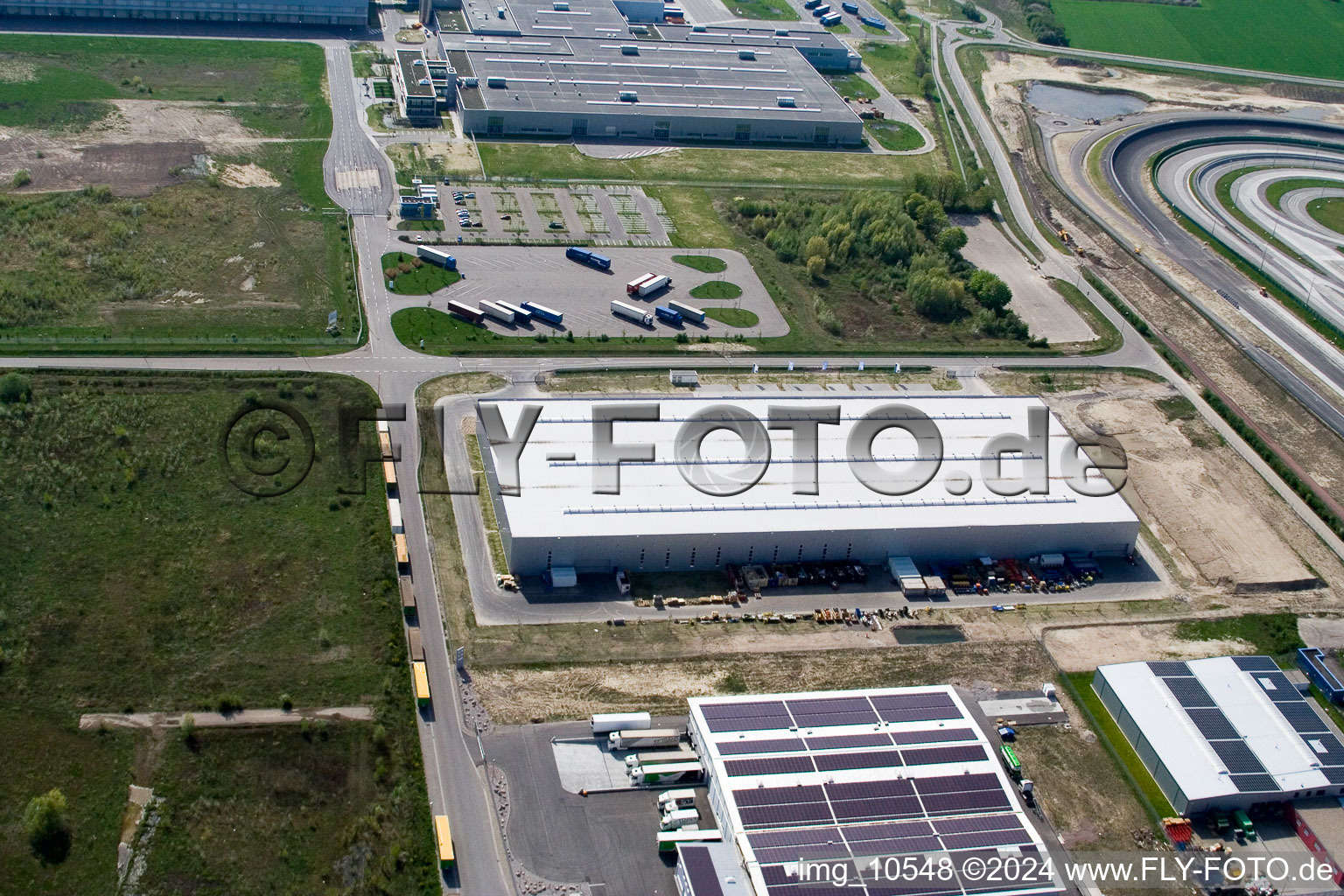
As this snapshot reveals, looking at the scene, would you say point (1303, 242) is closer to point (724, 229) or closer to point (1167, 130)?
point (1167, 130)

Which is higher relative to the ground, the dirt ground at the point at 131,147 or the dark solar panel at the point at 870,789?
the dark solar panel at the point at 870,789

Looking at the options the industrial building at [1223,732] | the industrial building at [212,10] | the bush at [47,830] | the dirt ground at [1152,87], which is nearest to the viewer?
the bush at [47,830]

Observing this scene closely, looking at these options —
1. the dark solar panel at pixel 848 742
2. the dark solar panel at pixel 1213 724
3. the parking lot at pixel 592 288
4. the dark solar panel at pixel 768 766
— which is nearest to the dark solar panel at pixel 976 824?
the dark solar panel at pixel 848 742

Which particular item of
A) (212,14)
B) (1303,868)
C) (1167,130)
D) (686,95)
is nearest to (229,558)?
(1303,868)

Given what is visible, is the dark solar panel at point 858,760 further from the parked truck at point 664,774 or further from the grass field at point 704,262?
the grass field at point 704,262

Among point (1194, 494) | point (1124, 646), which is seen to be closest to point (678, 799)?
point (1124, 646)

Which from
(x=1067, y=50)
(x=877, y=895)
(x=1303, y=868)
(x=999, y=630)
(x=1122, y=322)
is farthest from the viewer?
(x=1067, y=50)

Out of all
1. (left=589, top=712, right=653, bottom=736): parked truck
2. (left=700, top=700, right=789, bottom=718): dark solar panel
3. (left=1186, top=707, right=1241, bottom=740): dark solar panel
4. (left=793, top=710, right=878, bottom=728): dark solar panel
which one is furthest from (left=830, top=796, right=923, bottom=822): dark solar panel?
(left=1186, top=707, right=1241, bottom=740): dark solar panel
